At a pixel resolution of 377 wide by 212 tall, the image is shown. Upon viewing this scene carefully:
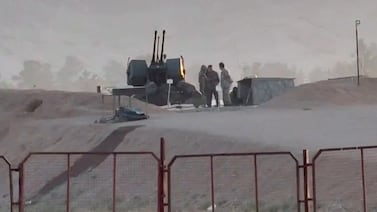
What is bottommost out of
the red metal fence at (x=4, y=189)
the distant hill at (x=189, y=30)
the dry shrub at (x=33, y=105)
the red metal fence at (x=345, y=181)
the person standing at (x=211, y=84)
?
the red metal fence at (x=4, y=189)

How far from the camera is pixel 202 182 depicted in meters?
15.5

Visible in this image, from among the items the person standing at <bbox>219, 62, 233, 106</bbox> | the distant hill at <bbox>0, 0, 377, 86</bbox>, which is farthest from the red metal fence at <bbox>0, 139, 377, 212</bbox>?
the distant hill at <bbox>0, 0, 377, 86</bbox>

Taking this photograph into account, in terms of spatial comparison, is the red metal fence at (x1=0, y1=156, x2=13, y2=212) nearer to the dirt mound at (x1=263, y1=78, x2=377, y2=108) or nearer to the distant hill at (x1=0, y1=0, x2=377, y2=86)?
the dirt mound at (x1=263, y1=78, x2=377, y2=108)

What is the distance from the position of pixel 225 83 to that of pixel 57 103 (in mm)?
7399

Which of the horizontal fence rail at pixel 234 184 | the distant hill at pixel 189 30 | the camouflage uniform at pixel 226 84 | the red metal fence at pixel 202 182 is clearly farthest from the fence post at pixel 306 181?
the distant hill at pixel 189 30

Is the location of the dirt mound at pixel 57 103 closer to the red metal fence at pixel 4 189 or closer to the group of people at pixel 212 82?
the group of people at pixel 212 82

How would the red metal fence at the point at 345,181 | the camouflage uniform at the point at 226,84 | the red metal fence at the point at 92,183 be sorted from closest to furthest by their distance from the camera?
the red metal fence at the point at 345,181
the red metal fence at the point at 92,183
the camouflage uniform at the point at 226,84

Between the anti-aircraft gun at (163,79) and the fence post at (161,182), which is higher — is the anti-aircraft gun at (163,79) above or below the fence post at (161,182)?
above

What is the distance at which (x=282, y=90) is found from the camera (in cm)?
3753

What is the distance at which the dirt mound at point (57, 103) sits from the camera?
32875 mm

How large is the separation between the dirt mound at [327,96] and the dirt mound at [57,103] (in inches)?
207

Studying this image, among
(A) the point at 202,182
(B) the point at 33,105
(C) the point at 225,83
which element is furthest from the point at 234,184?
(B) the point at 33,105

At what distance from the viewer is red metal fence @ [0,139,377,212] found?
11.0 metres

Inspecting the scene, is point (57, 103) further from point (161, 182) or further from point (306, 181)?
point (306, 181)
